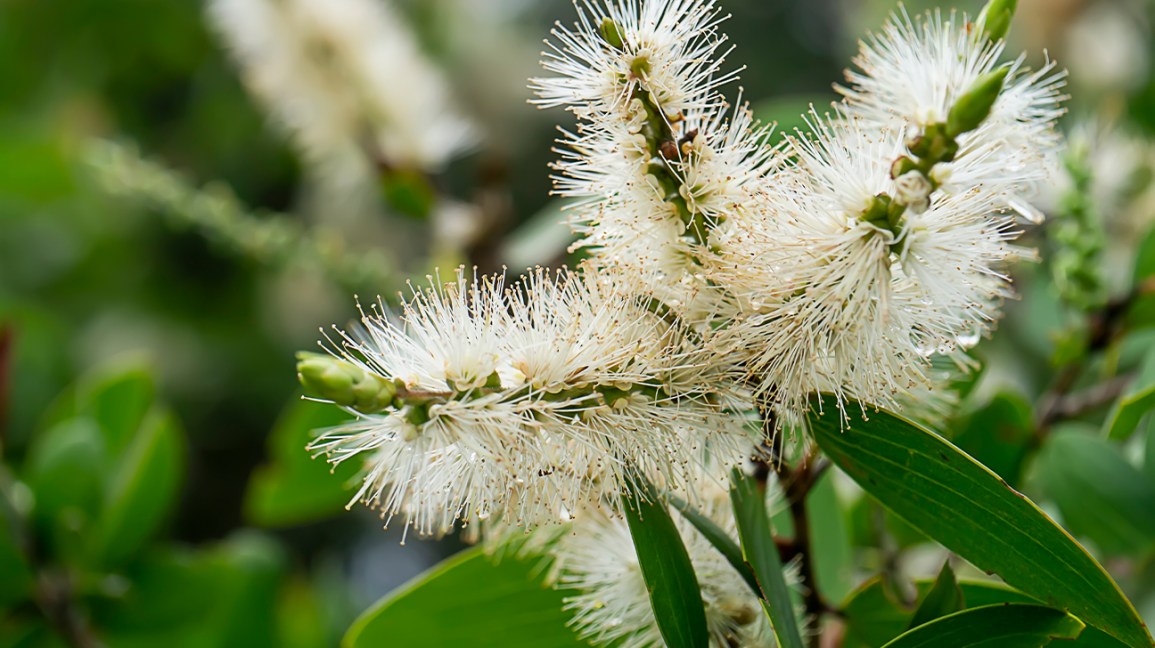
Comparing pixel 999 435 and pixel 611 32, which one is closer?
pixel 611 32

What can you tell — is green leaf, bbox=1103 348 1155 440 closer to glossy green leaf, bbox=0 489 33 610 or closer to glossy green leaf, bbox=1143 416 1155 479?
glossy green leaf, bbox=1143 416 1155 479

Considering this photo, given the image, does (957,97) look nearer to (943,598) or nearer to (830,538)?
(943,598)

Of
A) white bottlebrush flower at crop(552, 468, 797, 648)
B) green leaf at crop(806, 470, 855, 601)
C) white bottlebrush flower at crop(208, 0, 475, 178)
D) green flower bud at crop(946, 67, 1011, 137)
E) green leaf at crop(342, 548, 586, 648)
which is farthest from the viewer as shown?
white bottlebrush flower at crop(208, 0, 475, 178)

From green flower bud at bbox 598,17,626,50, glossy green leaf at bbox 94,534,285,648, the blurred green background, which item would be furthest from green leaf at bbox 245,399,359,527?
green flower bud at bbox 598,17,626,50

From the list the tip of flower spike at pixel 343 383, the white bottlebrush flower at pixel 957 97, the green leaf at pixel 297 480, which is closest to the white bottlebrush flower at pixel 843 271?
the white bottlebrush flower at pixel 957 97

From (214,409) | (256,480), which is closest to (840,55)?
(214,409)

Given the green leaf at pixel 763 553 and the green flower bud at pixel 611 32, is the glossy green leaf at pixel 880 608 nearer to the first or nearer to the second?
the green leaf at pixel 763 553

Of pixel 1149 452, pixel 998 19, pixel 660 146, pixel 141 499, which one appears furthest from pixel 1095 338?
pixel 141 499
